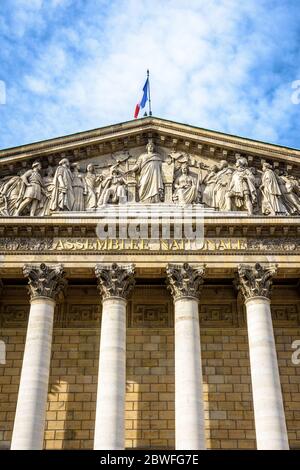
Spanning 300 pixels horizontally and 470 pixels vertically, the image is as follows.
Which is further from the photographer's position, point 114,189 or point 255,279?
point 114,189

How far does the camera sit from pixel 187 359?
17.1 metres

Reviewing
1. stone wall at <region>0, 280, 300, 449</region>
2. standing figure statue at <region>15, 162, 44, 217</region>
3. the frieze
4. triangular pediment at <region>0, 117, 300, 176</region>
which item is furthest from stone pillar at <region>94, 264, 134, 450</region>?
triangular pediment at <region>0, 117, 300, 176</region>

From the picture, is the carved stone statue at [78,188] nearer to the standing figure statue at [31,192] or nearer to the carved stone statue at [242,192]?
the standing figure statue at [31,192]

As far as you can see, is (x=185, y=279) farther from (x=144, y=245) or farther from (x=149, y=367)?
(x=149, y=367)

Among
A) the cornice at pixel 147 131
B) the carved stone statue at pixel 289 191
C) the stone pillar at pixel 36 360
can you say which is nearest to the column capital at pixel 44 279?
the stone pillar at pixel 36 360

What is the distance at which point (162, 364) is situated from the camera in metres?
19.9

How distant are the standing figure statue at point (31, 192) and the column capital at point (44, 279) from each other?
1.95m

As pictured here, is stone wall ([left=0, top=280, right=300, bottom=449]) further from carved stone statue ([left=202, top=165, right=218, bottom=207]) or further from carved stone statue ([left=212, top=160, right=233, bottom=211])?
carved stone statue ([left=202, top=165, right=218, bottom=207])

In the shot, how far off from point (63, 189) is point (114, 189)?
1.65 m

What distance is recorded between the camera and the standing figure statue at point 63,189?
19.7m

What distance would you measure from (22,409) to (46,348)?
185cm

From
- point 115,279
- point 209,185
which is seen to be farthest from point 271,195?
point 115,279

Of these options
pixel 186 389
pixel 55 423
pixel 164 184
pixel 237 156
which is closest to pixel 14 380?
pixel 55 423

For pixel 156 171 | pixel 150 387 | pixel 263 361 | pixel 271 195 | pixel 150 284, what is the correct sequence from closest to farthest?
pixel 263 361
pixel 150 387
pixel 271 195
pixel 156 171
pixel 150 284
